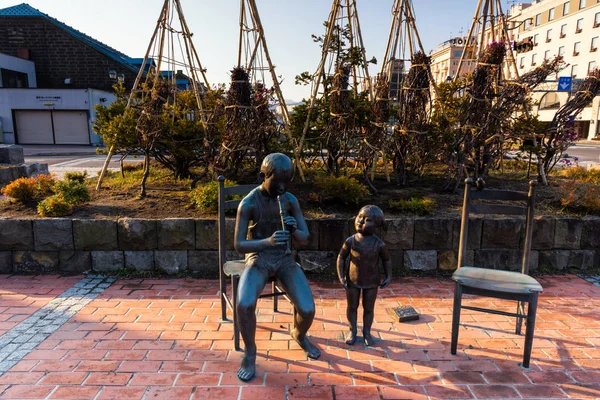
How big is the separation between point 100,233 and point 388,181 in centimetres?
463

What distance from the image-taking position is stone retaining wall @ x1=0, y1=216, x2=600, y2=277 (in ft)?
16.0

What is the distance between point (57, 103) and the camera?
22.6 metres

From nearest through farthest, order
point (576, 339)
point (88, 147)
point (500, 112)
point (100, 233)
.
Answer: point (576, 339) < point (100, 233) < point (500, 112) < point (88, 147)

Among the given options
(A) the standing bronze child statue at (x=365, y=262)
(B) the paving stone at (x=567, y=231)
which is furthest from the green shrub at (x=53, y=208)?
(B) the paving stone at (x=567, y=231)

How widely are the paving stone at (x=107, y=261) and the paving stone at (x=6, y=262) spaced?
103 centimetres

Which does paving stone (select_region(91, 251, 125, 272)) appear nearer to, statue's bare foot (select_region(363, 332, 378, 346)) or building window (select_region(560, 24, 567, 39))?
statue's bare foot (select_region(363, 332, 378, 346))

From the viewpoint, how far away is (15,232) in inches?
192

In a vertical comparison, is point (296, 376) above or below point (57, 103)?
below

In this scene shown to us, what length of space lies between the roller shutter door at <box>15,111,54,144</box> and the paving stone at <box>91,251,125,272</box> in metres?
22.6

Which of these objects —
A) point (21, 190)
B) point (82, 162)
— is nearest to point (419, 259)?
point (21, 190)

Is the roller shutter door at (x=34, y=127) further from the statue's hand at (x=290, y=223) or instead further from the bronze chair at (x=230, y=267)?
the statue's hand at (x=290, y=223)

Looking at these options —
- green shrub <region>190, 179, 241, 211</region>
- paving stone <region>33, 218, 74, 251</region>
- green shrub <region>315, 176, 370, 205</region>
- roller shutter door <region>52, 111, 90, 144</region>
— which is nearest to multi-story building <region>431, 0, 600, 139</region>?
roller shutter door <region>52, 111, 90, 144</region>

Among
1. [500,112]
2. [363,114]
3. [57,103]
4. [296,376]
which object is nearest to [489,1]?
[500,112]

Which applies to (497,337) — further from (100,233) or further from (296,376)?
(100,233)
